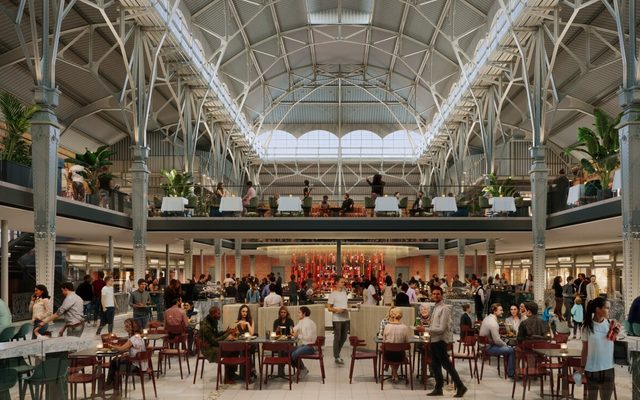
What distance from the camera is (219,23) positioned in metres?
36.4

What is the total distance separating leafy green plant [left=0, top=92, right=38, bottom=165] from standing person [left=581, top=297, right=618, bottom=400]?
48.7ft

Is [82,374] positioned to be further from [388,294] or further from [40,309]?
[388,294]

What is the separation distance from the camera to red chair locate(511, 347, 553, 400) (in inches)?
457

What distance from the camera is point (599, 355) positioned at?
327 inches

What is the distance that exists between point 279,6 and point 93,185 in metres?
17.5

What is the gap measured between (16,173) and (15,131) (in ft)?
4.50

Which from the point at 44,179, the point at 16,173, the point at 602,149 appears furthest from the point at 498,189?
the point at 16,173

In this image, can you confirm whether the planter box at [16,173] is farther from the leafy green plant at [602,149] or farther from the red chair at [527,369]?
the leafy green plant at [602,149]

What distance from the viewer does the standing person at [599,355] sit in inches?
327

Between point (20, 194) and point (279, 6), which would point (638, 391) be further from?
point (279, 6)

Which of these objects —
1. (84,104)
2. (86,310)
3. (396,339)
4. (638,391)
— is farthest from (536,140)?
(84,104)

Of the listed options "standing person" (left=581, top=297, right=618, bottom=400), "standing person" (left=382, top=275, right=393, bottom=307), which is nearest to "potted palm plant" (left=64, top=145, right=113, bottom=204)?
"standing person" (left=382, top=275, right=393, bottom=307)

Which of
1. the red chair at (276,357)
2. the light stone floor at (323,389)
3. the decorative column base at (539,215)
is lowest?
the light stone floor at (323,389)

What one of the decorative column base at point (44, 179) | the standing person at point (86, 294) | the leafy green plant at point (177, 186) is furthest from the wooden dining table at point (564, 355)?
the leafy green plant at point (177, 186)
